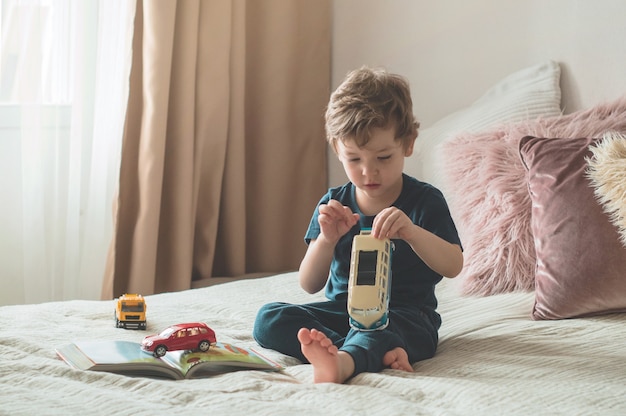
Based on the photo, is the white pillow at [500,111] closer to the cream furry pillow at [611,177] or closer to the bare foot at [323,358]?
the cream furry pillow at [611,177]

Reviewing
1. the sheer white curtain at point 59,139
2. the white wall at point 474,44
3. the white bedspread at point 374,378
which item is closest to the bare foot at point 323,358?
the white bedspread at point 374,378

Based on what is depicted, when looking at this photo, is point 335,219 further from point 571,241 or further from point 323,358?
point 571,241

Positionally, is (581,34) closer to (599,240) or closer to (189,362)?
(599,240)

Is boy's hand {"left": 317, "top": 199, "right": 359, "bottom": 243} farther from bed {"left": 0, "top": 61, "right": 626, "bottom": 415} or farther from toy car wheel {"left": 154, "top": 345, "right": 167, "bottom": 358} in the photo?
toy car wheel {"left": 154, "top": 345, "right": 167, "bottom": 358}

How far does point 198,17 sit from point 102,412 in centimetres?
172

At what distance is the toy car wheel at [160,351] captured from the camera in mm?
1321

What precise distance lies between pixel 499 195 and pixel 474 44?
797 millimetres

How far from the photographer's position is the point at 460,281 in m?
1.88

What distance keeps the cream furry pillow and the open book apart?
0.69 m

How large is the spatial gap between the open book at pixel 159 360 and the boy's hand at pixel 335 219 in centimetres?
25

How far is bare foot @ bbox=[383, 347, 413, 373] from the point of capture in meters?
1.32

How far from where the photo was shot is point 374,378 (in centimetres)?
124

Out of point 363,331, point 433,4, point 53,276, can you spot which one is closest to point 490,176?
point 363,331

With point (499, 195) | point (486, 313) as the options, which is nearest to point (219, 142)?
point (499, 195)
